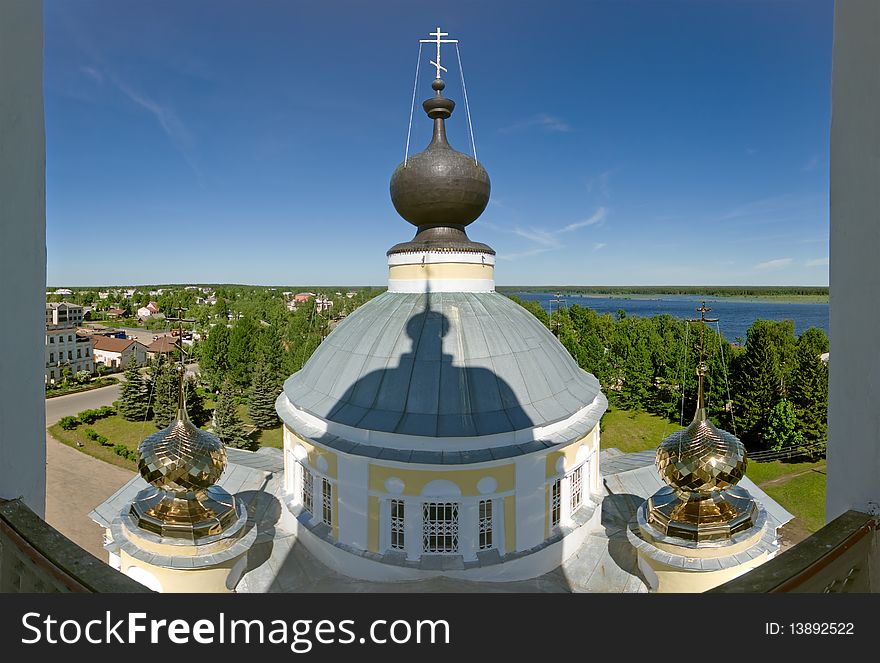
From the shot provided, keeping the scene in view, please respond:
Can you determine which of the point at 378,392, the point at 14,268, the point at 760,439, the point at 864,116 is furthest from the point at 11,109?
the point at 760,439

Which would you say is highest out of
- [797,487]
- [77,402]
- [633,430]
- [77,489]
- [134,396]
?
[134,396]

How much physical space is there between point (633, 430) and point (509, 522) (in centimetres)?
2158

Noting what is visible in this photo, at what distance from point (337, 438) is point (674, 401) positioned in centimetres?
2495

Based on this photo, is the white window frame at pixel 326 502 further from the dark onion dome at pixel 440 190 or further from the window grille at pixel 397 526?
the dark onion dome at pixel 440 190

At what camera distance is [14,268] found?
2.30 metres

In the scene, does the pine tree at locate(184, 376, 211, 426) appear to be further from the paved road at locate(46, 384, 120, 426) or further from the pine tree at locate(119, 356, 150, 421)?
the paved road at locate(46, 384, 120, 426)

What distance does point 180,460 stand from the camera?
6.73 m

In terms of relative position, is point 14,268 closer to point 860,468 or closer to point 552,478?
point 860,468

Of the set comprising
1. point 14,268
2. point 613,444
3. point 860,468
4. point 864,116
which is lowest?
point 613,444

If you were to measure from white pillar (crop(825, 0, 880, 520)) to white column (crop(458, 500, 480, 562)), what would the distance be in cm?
562

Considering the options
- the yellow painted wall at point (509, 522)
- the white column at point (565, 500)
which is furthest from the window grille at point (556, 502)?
the yellow painted wall at point (509, 522)

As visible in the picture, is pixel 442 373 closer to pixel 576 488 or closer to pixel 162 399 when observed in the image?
pixel 576 488

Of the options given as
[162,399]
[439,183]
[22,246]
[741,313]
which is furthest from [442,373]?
[741,313]
